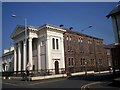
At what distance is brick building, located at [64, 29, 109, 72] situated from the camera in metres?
39.9

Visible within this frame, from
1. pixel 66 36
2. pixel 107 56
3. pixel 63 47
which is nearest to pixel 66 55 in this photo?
pixel 63 47

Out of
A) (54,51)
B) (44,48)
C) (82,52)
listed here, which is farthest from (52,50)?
(82,52)

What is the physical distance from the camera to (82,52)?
4434 cm

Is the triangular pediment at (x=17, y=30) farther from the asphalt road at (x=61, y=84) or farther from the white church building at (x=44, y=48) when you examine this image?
the asphalt road at (x=61, y=84)

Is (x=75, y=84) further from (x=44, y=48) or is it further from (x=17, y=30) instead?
(x=17, y=30)

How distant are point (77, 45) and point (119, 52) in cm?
2111

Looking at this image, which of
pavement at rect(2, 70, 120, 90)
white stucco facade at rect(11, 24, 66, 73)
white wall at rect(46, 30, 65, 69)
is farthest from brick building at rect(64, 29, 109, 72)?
pavement at rect(2, 70, 120, 90)

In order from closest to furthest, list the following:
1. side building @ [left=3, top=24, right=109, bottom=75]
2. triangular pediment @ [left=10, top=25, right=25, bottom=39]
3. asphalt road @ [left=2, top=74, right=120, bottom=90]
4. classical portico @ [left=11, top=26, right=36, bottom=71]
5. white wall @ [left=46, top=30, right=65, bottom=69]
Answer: asphalt road @ [left=2, top=74, right=120, bottom=90], white wall @ [left=46, top=30, right=65, bottom=69], side building @ [left=3, top=24, right=109, bottom=75], classical portico @ [left=11, top=26, right=36, bottom=71], triangular pediment @ [left=10, top=25, right=25, bottom=39]

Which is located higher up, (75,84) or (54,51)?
(54,51)

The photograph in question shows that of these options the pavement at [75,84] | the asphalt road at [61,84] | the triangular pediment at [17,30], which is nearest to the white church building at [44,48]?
the triangular pediment at [17,30]

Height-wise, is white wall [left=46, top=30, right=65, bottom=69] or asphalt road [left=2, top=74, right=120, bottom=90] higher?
white wall [left=46, top=30, right=65, bottom=69]

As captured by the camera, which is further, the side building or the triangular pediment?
the triangular pediment

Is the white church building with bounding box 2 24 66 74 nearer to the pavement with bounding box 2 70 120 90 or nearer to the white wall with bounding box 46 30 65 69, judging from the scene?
the white wall with bounding box 46 30 65 69

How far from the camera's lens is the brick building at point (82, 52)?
1570 inches
